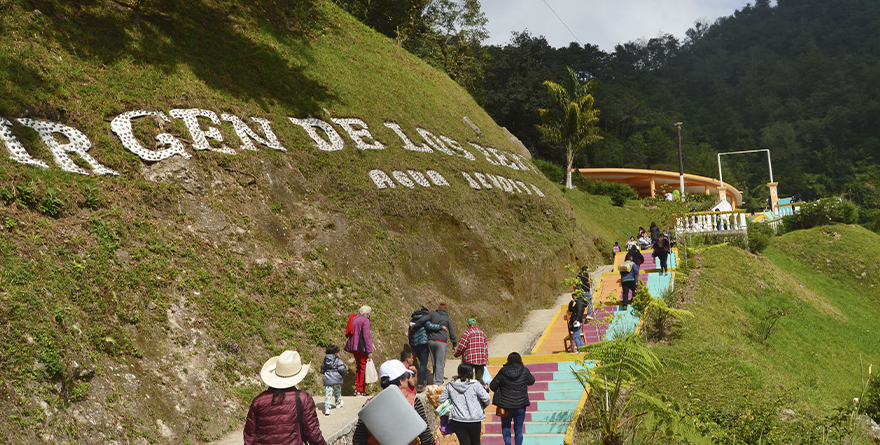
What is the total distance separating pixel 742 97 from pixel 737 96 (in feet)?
2.93

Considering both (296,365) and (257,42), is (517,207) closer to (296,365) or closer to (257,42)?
(257,42)

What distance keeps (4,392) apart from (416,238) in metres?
11.1

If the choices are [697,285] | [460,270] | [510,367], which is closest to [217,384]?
[510,367]

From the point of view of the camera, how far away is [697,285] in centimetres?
1888

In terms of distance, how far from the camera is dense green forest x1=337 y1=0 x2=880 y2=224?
211ft

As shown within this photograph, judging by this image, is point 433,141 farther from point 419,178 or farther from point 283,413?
point 283,413

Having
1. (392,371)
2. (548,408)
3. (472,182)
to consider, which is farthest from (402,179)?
(392,371)

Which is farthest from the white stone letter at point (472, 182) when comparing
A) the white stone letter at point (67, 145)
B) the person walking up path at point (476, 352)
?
the white stone letter at point (67, 145)

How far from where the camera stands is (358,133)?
63.9ft

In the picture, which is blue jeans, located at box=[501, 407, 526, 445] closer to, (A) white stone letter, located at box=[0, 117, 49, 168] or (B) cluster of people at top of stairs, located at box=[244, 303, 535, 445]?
(B) cluster of people at top of stairs, located at box=[244, 303, 535, 445]

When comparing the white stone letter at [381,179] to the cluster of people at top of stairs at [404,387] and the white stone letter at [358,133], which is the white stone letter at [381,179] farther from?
the cluster of people at top of stairs at [404,387]

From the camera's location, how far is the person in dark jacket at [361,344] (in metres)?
10.9

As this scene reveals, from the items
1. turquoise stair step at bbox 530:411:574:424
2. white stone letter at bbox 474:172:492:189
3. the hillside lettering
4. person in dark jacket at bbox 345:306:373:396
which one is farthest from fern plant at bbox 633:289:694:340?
white stone letter at bbox 474:172:492:189

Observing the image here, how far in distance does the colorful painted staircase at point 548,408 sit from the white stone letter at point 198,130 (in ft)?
27.6
